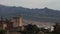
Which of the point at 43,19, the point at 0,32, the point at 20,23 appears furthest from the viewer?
the point at 43,19

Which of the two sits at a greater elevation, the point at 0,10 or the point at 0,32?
the point at 0,10

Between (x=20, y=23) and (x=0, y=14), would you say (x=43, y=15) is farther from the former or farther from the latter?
(x=20, y=23)

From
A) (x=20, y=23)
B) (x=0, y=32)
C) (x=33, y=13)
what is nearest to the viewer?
(x=0, y=32)

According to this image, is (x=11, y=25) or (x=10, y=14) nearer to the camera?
(x=11, y=25)

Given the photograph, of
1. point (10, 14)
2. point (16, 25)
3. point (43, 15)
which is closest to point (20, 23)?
point (16, 25)

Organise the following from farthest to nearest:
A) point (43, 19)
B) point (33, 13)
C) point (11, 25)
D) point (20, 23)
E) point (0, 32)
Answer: point (43, 19)
point (33, 13)
point (20, 23)
point (11, 25)
point (0, 32)

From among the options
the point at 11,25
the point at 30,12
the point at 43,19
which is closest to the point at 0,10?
the point at 30,12

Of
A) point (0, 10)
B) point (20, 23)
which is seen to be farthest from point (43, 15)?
point (20, 23)

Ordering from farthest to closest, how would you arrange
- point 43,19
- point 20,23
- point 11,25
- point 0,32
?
point 43,19
point 20,23
point 11,25
point 0,32

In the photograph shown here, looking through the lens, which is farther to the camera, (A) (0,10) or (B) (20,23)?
(A) (0,10)
